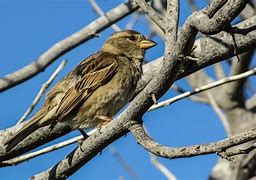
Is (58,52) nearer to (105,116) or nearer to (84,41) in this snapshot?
(84,41)

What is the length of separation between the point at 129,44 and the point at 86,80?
75 centimetres

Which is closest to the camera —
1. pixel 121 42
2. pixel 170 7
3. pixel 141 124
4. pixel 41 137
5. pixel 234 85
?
pixel 170 7

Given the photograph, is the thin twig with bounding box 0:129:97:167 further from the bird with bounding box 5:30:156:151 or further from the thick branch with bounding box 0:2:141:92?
the thick branch with bounding box 0:2:141:92

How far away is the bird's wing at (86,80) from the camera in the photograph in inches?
202

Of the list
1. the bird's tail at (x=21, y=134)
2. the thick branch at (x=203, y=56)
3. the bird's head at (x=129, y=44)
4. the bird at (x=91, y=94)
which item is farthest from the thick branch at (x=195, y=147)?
the bird's head at (x=129, y=44)

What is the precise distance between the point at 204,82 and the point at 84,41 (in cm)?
Answer: 202

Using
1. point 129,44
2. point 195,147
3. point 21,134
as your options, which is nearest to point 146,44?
point 129,44

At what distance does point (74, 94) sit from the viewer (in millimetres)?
5285

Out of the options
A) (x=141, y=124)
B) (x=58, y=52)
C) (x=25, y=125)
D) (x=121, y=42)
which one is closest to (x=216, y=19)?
(x=141, y=124)

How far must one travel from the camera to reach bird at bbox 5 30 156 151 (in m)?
5.01

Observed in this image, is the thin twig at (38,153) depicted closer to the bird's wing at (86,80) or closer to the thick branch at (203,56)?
the thick branch at (203,56)

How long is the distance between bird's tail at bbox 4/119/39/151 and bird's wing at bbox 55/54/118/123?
0.81 ft

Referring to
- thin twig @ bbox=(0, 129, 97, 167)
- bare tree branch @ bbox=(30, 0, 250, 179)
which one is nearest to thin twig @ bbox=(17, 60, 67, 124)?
thin twig @ bbox=(0, 129, 97, 167)

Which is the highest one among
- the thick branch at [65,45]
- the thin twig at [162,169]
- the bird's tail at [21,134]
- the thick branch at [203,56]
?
the thick branch at [65,45]
